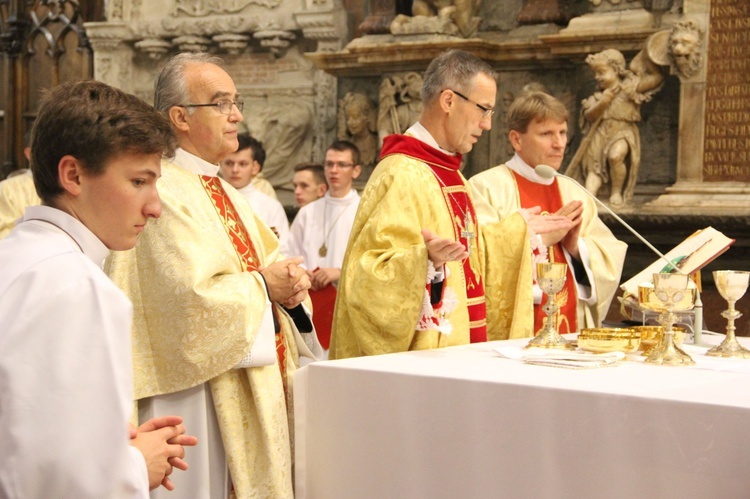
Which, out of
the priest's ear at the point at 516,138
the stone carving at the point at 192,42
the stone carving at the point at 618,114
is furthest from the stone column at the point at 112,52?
the priest's ear at the point at 516,138

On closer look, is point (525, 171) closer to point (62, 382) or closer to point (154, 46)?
point (62, 382)

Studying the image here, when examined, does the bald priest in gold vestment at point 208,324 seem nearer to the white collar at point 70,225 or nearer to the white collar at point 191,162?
the white collar at point 191,162

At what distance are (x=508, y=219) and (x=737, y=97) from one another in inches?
132

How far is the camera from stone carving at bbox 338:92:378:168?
27.7ft

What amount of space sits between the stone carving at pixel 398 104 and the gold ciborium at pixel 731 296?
16.2 feet

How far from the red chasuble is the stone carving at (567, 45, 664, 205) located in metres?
3.26

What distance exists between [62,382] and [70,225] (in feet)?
1.17

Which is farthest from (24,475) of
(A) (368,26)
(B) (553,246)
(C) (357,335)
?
(A) (368,26)

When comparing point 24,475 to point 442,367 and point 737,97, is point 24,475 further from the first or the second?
point 737,97

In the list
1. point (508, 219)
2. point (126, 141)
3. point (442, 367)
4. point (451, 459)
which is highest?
point (126, 141)

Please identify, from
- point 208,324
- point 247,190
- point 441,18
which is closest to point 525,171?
point 208,324

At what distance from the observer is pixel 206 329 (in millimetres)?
3145

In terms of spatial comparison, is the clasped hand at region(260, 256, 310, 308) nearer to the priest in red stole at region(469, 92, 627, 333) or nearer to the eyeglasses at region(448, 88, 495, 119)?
the eyeglasses at region(448, 88, 495, 119)

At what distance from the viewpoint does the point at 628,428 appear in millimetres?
2662
